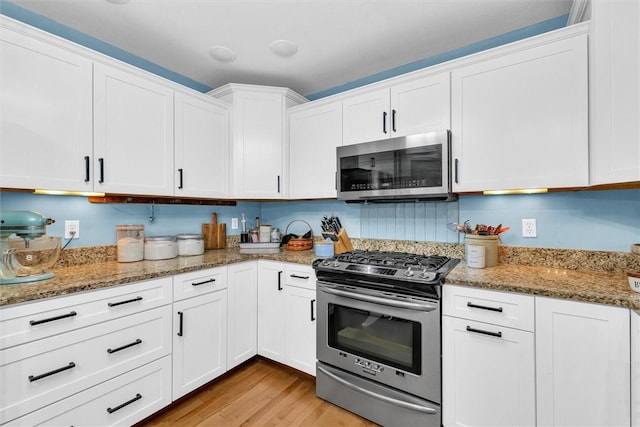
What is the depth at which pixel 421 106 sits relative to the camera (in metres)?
1.97

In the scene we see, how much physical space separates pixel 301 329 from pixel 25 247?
167cm

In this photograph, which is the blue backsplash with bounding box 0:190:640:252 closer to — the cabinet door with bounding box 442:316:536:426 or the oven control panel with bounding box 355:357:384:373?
the cabinet door with bounding box 442:316:536:426

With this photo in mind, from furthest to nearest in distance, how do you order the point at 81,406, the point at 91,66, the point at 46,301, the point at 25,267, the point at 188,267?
1. the point at 188,267
2. the point at 91,66
3. the point at 25,267
4. the point at 81,406
5. the point at 46,301

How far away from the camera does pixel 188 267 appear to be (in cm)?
185

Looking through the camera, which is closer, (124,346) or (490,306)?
(490,306)

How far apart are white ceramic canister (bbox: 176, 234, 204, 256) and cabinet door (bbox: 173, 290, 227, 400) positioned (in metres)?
0.47

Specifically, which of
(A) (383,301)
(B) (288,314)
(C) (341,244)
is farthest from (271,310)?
(A) (383,301)

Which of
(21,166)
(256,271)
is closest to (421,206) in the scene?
(256,271)

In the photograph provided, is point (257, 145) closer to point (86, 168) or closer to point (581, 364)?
point (86, 168)

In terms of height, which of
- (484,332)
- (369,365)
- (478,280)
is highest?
(478,280)

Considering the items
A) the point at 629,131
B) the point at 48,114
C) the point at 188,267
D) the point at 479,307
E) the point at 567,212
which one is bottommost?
the point at 479,307

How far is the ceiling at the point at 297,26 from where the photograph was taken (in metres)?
1.71

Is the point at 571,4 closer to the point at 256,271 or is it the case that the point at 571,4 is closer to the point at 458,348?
the point at 458,348

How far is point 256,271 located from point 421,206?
4.69 ft
